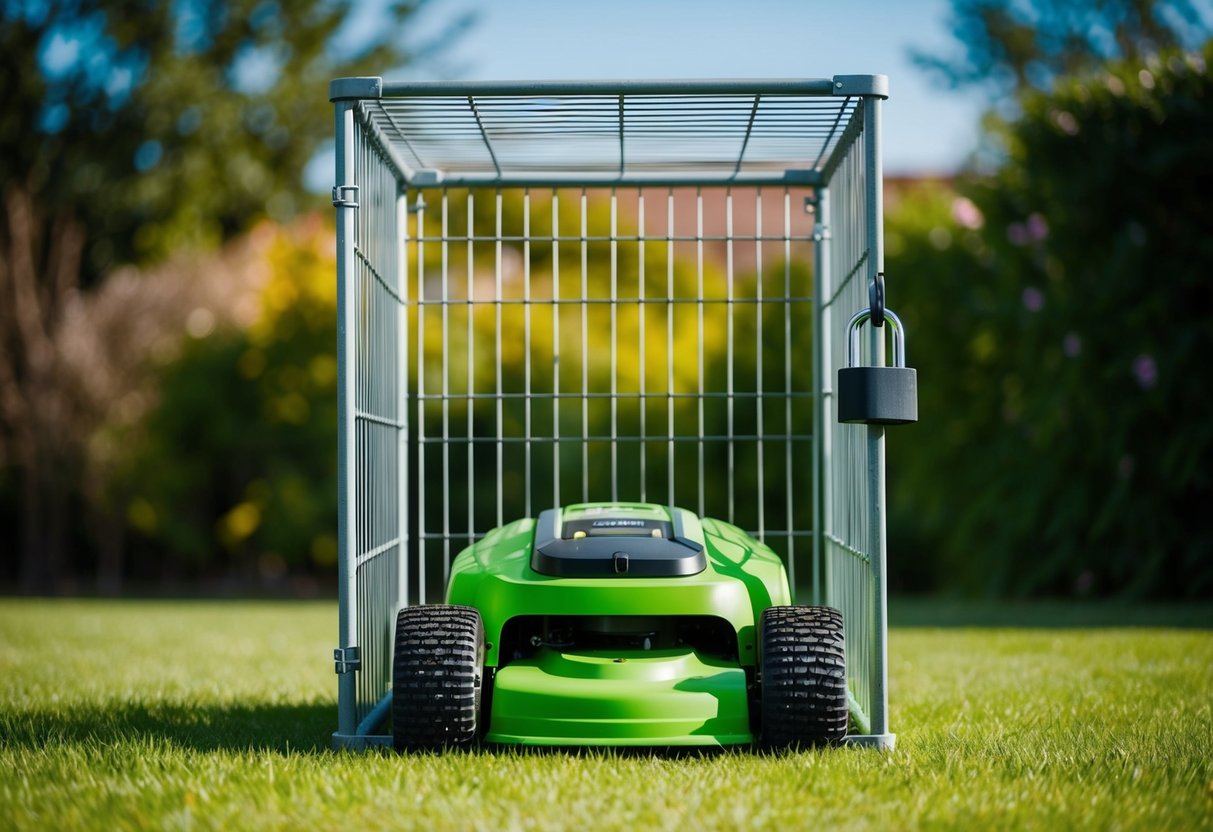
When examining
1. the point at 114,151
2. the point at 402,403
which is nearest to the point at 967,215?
the point at 402,403

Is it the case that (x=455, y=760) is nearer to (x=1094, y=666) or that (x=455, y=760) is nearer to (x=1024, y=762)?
(x=1024, y=762)

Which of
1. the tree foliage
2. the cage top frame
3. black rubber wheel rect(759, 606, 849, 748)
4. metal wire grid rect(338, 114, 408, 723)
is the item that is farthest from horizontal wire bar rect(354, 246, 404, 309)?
the tree foliage

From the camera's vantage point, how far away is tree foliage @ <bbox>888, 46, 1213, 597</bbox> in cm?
1015

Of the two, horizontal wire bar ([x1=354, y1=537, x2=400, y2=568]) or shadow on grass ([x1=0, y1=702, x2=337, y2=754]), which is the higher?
horizontal wire bar ([x1=354, y1=537, x2=400, y2=568])

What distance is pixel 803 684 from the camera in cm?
379

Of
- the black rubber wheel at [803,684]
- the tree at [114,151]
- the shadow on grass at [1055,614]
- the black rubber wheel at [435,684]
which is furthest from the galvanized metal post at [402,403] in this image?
the tree at [114,151]

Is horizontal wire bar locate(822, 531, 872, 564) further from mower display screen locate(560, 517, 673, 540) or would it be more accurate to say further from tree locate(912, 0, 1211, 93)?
tree locate(912, 0, 1211, 93)

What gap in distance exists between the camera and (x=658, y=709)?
12.3 ft

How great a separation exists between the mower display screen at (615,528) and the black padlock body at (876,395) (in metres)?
0.76

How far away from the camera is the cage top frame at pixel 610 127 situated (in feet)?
13.5

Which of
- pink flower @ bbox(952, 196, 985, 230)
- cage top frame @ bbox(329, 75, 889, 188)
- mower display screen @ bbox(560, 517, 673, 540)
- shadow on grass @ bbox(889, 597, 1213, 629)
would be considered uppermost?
pink flower @ bbox(952, 196, 985, 230)

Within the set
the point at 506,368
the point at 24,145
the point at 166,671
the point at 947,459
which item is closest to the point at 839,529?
the point at 166,671

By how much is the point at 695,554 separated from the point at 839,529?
938 mm

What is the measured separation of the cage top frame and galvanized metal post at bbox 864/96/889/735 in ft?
0.81
